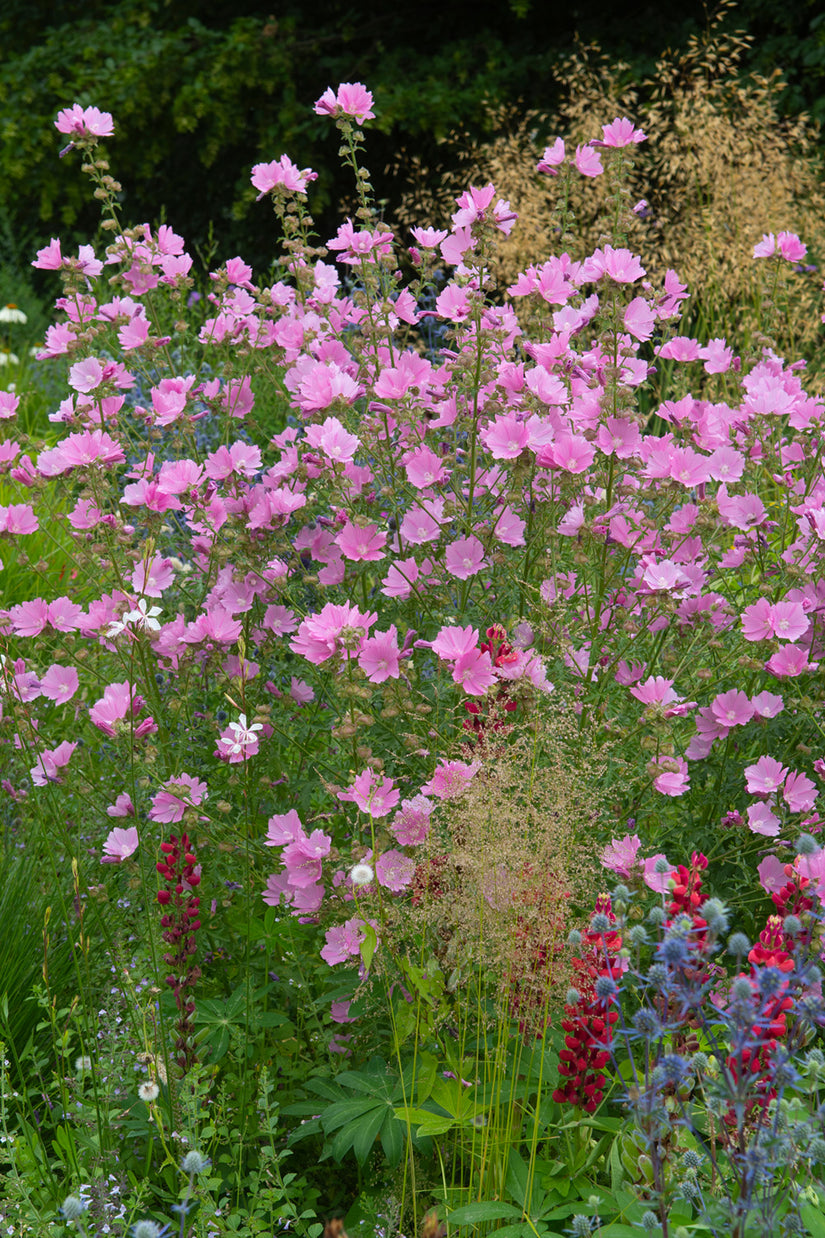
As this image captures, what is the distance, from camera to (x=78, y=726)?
3.16 meters

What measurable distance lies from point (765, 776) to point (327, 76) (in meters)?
8.35

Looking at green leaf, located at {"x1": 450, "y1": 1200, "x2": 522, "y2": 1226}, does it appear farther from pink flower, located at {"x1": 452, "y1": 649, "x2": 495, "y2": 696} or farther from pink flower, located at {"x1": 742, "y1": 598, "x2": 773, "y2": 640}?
pink flower, located at {"x1": 742, "y1": 598, "x2": 773, "y2": 640}

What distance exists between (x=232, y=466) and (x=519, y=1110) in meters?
1.34

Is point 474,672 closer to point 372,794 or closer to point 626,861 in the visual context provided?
point 372,794

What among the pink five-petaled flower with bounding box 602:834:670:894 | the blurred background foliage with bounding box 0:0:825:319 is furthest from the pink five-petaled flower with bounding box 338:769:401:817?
the blurred background foliage with bounding box 0:0:825:319

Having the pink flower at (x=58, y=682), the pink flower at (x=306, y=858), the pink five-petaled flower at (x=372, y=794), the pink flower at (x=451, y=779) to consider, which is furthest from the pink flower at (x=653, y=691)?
the pink flower at (x=58, y=682)

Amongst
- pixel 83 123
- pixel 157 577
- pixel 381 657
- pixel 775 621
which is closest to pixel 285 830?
pixel 381 657

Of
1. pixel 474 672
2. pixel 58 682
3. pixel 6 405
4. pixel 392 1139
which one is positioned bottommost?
pixel 392 1139

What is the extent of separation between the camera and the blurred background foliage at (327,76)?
799cm

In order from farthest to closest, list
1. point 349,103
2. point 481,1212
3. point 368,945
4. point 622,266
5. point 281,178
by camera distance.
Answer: point 281,178 < point 349,103 < point 622,266 < point 368,945 < point 481,1212

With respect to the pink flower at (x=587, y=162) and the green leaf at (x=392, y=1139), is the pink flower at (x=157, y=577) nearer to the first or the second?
the green leaf at (x=392, y=1139)

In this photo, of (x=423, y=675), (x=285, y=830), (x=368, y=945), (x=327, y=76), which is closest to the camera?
(x=368, y=945)

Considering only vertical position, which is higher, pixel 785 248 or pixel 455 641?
pixel 785 248

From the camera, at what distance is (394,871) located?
198 cm
